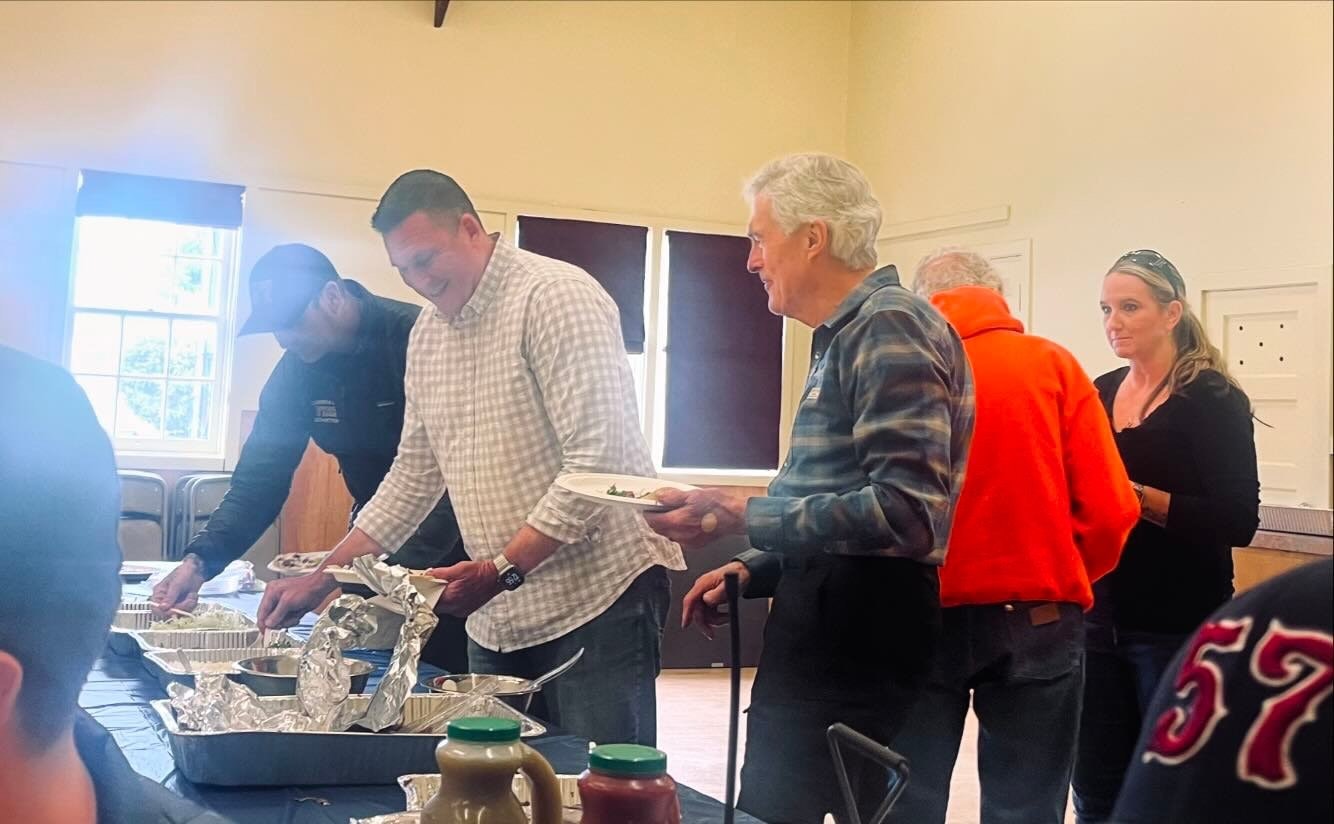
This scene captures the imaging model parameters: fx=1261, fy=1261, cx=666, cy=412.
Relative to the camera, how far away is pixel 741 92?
271 inches

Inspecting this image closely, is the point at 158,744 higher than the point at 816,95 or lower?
lower

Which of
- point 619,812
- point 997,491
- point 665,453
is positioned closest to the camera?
point 619,812

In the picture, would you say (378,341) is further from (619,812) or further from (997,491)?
(619,812)

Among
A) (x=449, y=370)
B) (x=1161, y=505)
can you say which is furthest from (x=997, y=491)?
(x=449, y=370)

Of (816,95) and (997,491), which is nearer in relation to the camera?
(997,491)

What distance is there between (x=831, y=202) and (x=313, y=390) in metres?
1.45

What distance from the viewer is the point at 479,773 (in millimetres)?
801

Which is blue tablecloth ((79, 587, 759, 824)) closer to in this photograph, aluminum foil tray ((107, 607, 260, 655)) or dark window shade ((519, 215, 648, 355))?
aluminum foil tray ((107, 607, 260, 655))

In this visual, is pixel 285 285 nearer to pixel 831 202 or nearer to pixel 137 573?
pixel 137 573

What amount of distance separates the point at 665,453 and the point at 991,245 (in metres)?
1.95

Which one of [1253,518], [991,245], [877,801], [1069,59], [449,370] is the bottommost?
[877,801]

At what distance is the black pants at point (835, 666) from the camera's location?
1.44m

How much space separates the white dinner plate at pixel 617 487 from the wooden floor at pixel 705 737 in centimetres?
161

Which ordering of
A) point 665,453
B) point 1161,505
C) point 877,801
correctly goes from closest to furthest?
point 877,801, point 1161,505, point 665,453
